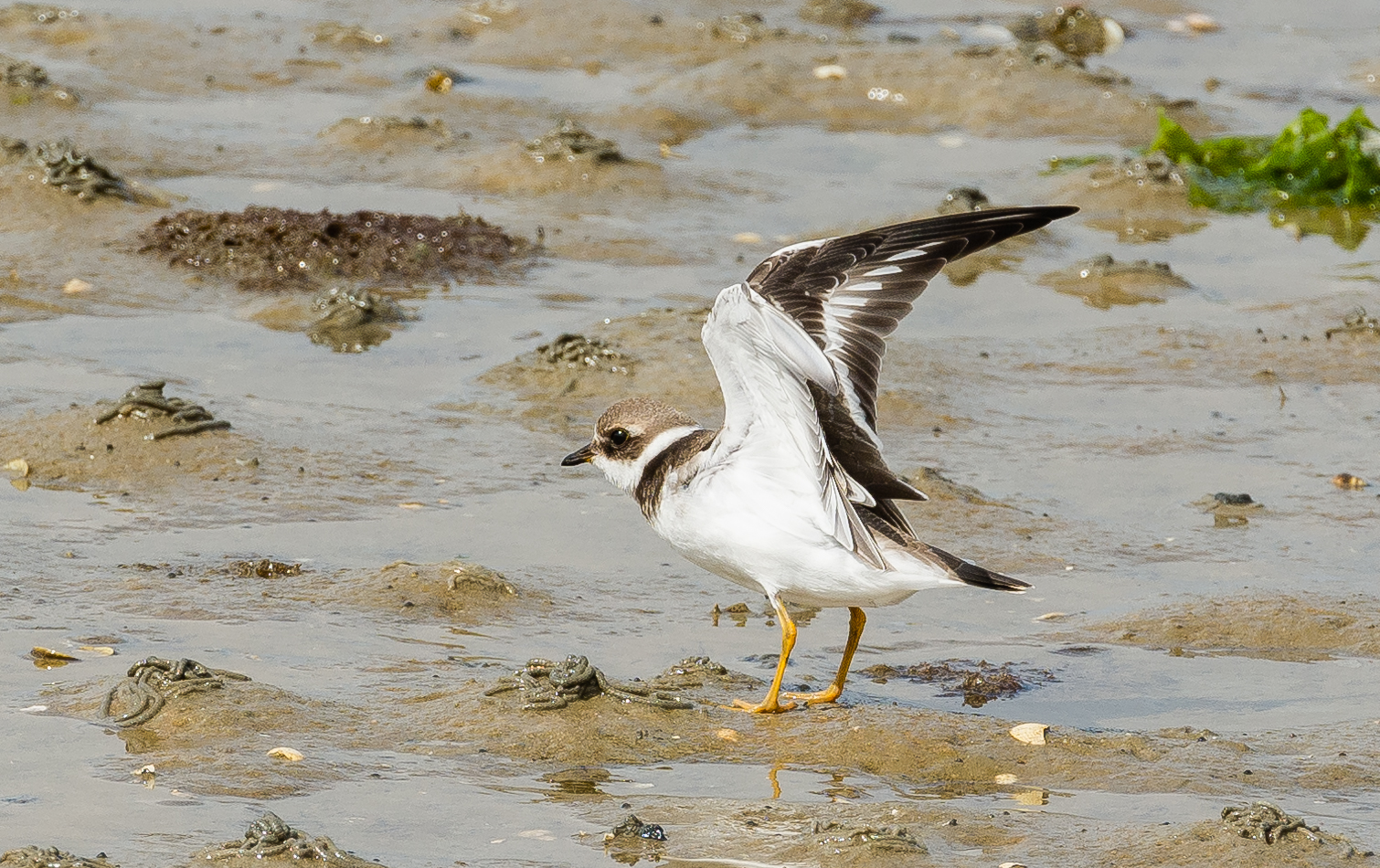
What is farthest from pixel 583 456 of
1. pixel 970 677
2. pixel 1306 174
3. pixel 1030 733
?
pixel 1306 174

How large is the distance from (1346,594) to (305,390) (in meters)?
5.33

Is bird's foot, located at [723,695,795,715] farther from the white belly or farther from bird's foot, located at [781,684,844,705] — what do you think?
the white belly

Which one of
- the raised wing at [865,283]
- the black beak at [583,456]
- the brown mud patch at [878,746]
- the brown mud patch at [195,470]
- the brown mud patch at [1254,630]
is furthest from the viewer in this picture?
the brown mud patch at [195,470]

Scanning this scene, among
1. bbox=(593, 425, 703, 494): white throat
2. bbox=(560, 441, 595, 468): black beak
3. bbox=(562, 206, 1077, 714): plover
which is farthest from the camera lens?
bbox=(560, 441, 595, 468): black beak

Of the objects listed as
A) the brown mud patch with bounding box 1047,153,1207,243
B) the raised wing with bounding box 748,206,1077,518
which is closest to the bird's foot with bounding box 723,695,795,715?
the raised wing with bounding box 748,206,1077,518

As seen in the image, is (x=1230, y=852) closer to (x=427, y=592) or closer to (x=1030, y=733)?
(x=1030, y=733)

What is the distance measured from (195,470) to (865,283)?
142 inches

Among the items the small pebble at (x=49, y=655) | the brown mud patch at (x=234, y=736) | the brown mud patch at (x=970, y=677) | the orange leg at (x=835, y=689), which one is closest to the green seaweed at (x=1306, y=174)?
the brown mud patch at (x=970, y=677)

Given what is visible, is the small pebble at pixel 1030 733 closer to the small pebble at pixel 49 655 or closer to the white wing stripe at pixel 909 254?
the white wing stripe at pixel 909 254

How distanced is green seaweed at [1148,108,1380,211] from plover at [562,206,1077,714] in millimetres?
8587

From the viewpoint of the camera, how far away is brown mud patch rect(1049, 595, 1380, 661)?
23.0 feet

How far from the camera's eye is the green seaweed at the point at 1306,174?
14.2 meters

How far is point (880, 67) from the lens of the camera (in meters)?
17.1

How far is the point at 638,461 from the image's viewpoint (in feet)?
21.7
